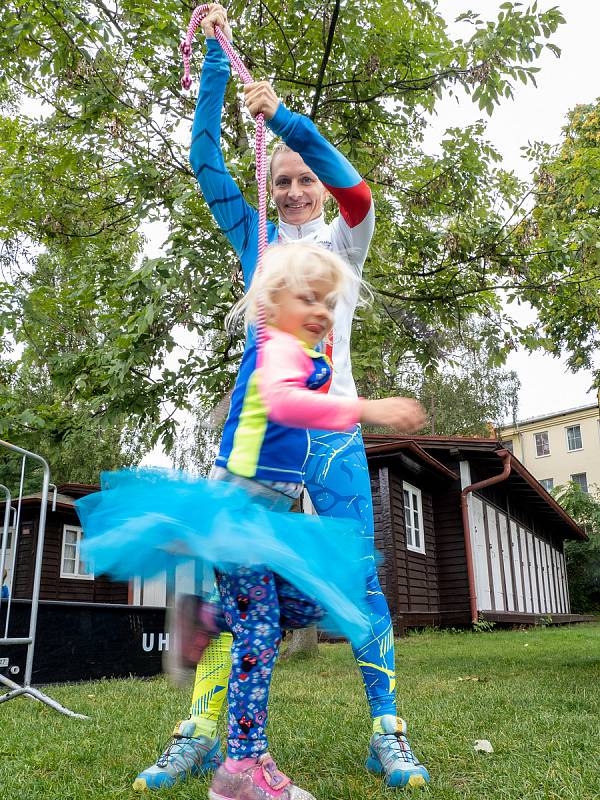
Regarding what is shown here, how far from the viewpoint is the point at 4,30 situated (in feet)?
21.4

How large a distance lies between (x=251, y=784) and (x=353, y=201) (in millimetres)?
1686

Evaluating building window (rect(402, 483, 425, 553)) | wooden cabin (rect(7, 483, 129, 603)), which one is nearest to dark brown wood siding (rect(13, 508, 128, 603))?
wooden cabin (rect(7, 483, 129, 603))

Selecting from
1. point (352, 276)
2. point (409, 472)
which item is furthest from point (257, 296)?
point (409, 472)

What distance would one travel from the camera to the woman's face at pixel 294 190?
2432mm

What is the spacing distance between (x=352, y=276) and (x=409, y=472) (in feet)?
41.4

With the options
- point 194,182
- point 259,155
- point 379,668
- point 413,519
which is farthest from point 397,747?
point 413,519

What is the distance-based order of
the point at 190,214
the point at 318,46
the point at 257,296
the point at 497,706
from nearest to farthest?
the point at 257,296
the point at 497,706
the point at 190,214
the point at 318,46

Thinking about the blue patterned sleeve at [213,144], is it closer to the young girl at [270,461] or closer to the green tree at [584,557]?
the young girl at [270,461]

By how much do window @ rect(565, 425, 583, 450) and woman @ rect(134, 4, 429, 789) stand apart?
43.3 m

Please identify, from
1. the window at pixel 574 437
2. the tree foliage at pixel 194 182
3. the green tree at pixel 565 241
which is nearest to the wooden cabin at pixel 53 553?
the tree foliage at pixel 194 182

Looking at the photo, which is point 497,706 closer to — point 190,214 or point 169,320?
point 169,320

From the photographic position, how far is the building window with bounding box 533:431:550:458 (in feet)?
143

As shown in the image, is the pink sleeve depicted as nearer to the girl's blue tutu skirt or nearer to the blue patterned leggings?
the girl's blue tutu skirt

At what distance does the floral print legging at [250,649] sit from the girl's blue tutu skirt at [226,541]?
0.33 feet
